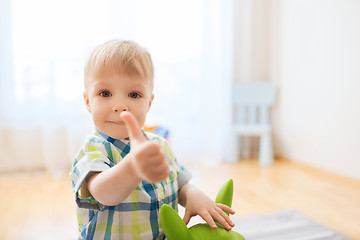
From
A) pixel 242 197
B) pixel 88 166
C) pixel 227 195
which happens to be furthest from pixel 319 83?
pixel 88 166

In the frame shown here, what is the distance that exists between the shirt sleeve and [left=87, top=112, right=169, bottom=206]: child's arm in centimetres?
2

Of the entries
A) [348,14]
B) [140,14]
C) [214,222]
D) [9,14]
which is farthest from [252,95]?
[214,222]

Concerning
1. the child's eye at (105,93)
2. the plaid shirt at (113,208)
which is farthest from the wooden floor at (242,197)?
the child's eye at (105,93)

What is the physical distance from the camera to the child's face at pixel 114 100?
568 mm

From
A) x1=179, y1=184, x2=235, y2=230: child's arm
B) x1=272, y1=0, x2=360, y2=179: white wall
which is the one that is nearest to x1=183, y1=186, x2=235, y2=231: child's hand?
x1=179, y1=184, x2=235, y2=230: child's arm

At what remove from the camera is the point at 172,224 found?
563mm

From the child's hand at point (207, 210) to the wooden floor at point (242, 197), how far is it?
799 millimetres

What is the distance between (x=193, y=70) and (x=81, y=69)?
83 cm

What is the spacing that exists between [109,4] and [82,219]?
192 centimetres

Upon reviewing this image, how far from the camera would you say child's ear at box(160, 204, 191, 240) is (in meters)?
0.56

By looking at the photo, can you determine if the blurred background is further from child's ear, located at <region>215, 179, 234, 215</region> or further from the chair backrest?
Answer: child's ear, located at <region>215, 179, 234, 215</region>

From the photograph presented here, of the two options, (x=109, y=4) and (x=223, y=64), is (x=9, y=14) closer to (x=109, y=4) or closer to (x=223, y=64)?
(x=109, y=4)

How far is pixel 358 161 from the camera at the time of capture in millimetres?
2004

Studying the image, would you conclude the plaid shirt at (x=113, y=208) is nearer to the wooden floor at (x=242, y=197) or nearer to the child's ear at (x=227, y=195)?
the child's ear at (x=227, y=195)
